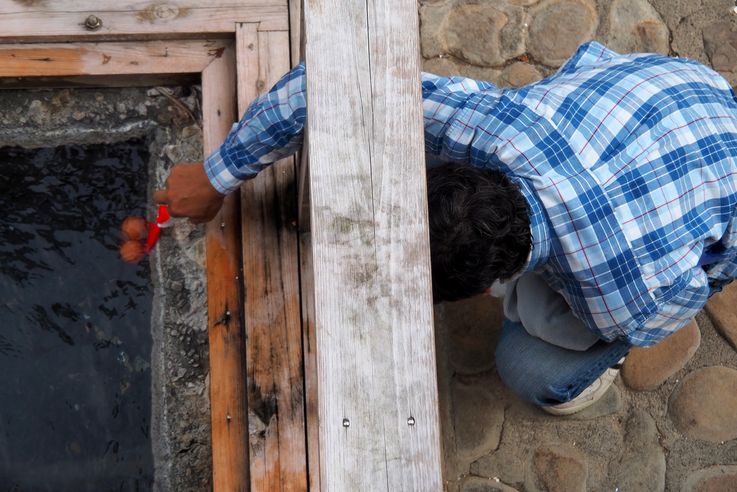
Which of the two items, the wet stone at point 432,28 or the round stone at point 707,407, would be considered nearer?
the round stone at point 707,407

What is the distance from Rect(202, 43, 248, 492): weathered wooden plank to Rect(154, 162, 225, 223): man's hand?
15 centimetres

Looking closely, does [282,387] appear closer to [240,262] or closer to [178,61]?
[240,262]

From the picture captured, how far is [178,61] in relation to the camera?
7.36 feet

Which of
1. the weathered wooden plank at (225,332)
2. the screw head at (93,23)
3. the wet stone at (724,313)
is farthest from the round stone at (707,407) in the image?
the screw head at (93,23)

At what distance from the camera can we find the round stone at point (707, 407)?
2311 millimetres

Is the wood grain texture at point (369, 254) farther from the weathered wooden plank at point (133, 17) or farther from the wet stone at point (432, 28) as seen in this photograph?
the wet stone at point (432, 28)

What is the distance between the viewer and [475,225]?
1.53 m

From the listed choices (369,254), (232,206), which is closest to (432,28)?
(232,206)

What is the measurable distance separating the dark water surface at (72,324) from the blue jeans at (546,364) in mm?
1033

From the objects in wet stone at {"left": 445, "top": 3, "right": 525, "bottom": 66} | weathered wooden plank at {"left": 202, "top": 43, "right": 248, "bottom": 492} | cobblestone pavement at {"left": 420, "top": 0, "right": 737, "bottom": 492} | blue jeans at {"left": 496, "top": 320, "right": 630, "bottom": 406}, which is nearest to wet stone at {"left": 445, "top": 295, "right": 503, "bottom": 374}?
cobblestone pavement at {"left": 420, "top": 0, "right": 737, "bottom": 492}

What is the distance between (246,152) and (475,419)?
1042 mm

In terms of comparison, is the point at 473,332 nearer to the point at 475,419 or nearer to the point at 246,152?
the point at 475,419

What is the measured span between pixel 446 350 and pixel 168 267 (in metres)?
0.83

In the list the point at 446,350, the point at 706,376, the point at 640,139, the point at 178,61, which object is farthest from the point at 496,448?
the point at 178,61
